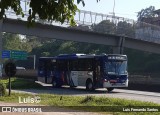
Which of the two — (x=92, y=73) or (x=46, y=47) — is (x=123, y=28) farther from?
(x=46, y=47)

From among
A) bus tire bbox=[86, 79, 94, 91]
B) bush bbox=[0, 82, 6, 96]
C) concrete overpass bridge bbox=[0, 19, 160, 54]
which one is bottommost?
bus tire bbox=[86, 79, 94, 91]

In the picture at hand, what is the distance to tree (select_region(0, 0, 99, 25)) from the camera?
4.89 metres

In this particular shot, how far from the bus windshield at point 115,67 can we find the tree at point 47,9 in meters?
27.1

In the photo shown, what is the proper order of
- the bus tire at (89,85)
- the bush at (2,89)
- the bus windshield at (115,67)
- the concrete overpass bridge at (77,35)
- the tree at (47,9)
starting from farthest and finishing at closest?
the concrete overpass bridge at (77,35) → the bus tire at (89,85) → the bus windshield at (115,67) → the bush at (2,89) → the tree at (47,9)

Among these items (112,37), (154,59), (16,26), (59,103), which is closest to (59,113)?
(59,103)

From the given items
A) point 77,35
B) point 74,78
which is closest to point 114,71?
point 74,78

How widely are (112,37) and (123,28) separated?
115 inches

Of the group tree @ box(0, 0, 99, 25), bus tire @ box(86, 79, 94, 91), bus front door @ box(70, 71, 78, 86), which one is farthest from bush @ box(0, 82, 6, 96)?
tree @ box(0, 0, 99, 25)

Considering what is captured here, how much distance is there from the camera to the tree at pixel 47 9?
16.1ft

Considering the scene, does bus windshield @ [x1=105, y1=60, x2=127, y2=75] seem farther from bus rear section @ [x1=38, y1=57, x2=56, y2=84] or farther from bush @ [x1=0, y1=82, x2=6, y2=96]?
bush @ [x1=0, y1=82, x2=6, y2=96]

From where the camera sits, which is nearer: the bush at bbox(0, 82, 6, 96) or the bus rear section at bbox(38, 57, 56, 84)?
the bush at bbox(0, 82, 6, 96)

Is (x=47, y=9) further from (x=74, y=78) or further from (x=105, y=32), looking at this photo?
(x=105, y=32)

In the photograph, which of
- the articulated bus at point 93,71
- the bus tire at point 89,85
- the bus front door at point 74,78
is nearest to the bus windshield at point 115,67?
the articulated bus at point 93,71

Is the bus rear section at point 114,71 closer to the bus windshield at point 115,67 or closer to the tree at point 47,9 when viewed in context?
the bus windshield at point 115,67
